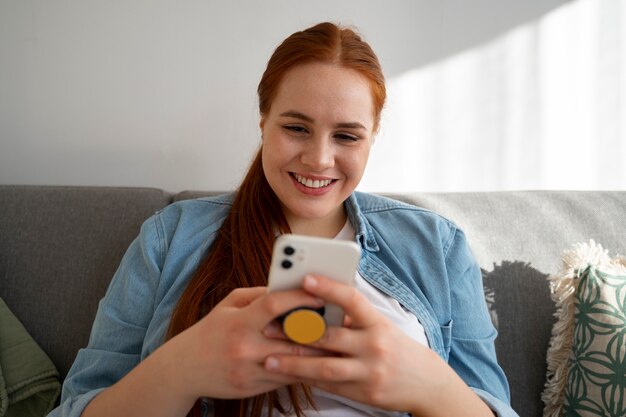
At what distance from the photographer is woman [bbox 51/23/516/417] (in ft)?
2.46

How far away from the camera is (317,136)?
0.97m

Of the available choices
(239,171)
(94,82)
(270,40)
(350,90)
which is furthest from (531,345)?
(94,82)

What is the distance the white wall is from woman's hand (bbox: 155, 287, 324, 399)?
845 millimetres

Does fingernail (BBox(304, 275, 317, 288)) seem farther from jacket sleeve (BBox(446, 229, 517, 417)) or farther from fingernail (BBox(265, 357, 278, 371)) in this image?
jacket sleeve (BBox(446, 229, 517, 417))

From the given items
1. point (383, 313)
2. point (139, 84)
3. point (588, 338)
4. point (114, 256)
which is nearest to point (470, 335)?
point (383, 313)

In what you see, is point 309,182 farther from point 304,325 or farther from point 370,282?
point 304,325

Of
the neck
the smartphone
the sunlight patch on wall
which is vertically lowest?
the smartphone

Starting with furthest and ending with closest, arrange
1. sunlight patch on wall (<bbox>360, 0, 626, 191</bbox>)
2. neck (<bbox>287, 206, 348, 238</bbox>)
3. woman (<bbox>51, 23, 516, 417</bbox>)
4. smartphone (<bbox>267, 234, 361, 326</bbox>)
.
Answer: sunlight patch on wall (<bbox>360, 0, 626, 191</bbox>) → neck (<bbox>287, 206, 348, 238</bbox>) → woman (<bbox>51, 23, 516, 417</bbox>) → smartphone (<bbox>267, 234, 361, 326</bbox>)

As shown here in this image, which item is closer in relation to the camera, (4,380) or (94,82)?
(4,380)

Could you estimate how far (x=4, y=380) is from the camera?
1.15 metres

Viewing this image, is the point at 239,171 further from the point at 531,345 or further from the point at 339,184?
the point at 531,345

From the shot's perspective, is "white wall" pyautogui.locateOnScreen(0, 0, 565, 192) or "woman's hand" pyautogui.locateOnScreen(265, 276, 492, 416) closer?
"woman's hand" pyautogui.locateOnScreen(265, 276, 492, 416)

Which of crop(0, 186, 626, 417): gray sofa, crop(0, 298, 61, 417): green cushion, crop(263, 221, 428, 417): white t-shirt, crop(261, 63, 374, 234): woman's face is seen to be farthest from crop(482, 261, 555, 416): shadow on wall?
crop(0, 298, 61, 417): green cushion

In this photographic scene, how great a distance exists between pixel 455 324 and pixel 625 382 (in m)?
0.36
